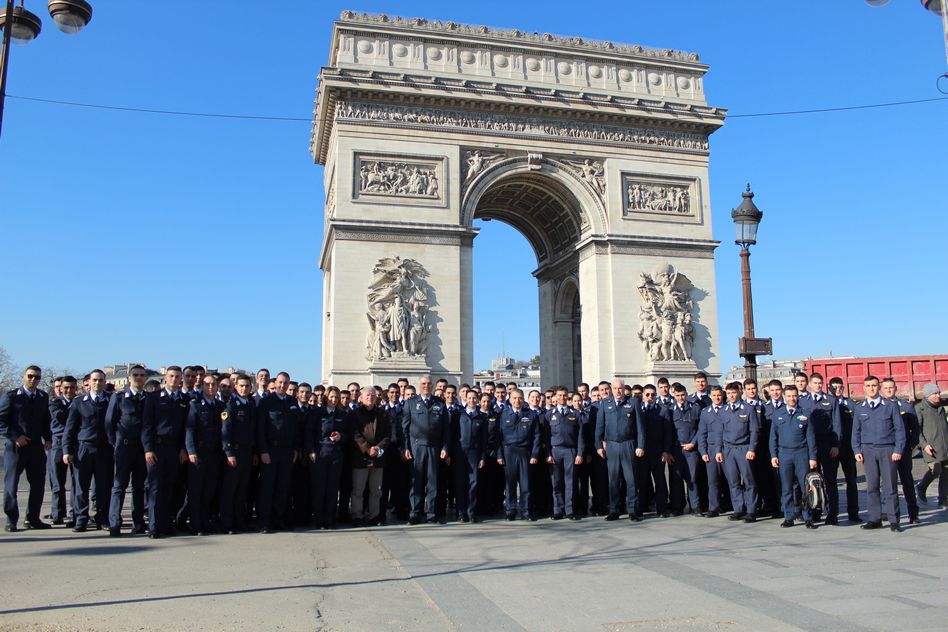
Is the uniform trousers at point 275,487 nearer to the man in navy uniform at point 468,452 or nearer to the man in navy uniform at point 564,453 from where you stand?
the man in navy uniform at point 468,452

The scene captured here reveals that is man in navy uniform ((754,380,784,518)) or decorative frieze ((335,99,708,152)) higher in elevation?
decorative frieze ((335,99,708,152))

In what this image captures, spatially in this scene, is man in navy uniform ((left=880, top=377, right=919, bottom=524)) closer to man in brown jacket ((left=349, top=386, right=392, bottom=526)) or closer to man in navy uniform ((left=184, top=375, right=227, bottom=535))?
man in brown jacket ((left=349, top=386, right=392, bottom=526))

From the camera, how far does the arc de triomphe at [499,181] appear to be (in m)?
20.6

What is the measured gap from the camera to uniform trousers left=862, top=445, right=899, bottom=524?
910 centimetres

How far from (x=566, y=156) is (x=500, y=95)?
2.69m

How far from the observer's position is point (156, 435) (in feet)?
28.8

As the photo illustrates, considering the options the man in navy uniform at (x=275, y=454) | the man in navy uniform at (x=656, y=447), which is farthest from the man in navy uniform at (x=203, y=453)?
the man in navy uniform at (x=656, y=447)

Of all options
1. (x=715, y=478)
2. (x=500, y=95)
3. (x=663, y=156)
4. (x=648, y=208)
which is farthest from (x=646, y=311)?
(x=715, y=478)

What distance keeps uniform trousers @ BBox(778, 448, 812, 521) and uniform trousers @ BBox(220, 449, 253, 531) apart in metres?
6.73

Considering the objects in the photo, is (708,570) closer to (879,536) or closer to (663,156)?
(879,536)

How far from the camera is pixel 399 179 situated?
21.3 metres

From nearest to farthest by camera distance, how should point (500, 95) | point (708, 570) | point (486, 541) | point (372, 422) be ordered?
point (708, 570)
point (486, 541)
point (372, 422)
point (500, 95)

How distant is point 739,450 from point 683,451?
103cm

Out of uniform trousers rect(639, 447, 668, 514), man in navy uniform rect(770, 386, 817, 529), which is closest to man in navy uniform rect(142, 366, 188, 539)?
uniform trousers rect(639, 447, 668, 514)
